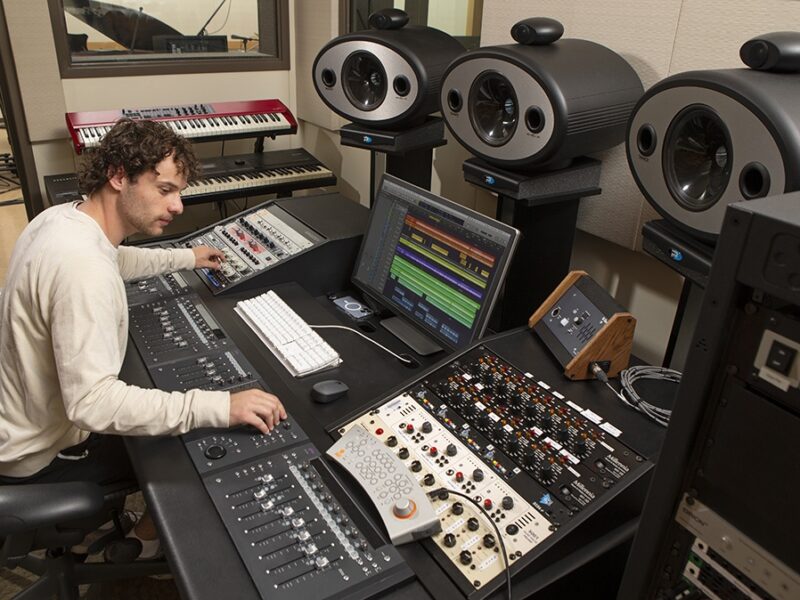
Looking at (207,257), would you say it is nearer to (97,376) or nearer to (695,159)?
(97,376)

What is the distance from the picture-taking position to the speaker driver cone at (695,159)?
3.37 ft

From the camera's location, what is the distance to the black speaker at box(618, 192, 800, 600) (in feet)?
1.85

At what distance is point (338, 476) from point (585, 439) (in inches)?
16.6

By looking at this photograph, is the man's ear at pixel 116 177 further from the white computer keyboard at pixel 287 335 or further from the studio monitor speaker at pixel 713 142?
the studio monitor speaker at pixel 713 142

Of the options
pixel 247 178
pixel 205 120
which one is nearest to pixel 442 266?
pixel 247 178

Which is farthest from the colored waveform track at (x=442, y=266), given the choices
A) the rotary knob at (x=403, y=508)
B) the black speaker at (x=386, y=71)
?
the rotary knob at (x=403, y=508)

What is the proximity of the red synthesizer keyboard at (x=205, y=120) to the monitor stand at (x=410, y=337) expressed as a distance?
1640 millimetres

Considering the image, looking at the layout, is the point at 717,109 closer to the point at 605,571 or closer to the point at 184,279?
the point at 605,571

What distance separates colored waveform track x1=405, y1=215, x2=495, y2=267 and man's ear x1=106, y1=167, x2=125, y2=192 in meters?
0.66

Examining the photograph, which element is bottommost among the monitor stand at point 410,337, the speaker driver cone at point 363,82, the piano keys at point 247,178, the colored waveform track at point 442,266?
the piano keys at point 247,178

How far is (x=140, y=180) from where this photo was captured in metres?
1.30

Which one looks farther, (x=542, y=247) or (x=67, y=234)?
(x=542, y=247)

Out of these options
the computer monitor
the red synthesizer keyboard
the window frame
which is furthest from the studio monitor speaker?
the window frame

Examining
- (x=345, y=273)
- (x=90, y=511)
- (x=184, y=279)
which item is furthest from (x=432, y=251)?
(x=90, y=511)
